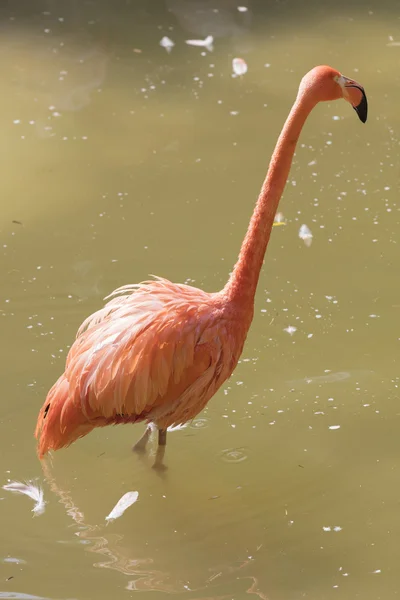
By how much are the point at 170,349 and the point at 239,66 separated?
3300 mm

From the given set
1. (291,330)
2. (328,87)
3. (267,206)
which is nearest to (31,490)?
(267,206)

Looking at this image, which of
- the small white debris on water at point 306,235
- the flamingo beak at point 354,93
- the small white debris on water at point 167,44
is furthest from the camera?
the small white debris on water at point 167,44

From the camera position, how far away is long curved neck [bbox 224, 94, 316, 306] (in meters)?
2.97

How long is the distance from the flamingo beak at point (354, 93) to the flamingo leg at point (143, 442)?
3.99 ft

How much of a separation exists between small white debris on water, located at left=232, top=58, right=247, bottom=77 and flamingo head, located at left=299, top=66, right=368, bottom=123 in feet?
9.22

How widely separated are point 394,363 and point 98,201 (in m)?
1.70

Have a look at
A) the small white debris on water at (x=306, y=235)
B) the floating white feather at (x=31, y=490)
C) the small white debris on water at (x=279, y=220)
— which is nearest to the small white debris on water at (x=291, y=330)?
the small white debris on water at (x=306, y=235)

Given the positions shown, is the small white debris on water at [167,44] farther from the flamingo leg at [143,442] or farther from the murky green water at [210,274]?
the flamingo leg at [143,442]

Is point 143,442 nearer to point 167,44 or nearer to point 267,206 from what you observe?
point 267,206

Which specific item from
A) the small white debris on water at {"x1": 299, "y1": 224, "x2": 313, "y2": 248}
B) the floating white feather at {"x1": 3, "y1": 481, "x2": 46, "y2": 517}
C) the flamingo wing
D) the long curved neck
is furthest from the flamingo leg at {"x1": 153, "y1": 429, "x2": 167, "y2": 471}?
the small white debris on water at {"x1": 299, "y1": 224, "x2": 313, "y2": 248}

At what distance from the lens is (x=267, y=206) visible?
3020 mm

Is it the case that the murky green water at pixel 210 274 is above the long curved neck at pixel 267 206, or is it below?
below

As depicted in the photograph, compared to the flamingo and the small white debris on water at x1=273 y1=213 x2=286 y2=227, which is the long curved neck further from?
the small white debris on water at x1=273 y1=213 x2=286 y2=227

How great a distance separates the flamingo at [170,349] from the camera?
117 inches
